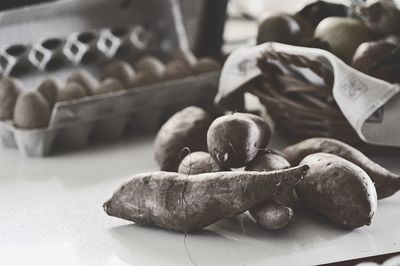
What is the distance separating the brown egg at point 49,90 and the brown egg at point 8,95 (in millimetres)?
37

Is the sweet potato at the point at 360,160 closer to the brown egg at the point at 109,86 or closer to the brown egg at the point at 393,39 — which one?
the brown egg at the point at 393,39

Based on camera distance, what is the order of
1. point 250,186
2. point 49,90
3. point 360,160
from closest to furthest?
point 250,186, point 360,160, point 49,90

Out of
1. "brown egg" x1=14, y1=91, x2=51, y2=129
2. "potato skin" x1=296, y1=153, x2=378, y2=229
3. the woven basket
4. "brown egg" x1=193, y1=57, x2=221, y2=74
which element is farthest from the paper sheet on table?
"brown egg" x1=14, y1=91, x2=51, y2=129

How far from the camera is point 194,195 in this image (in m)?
0.87

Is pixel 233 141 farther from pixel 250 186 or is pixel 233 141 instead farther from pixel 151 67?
pixel 151 67

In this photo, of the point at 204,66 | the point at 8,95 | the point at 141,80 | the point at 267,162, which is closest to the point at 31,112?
the point at 8,95

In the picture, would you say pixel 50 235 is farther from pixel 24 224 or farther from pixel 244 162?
pixel 244 162

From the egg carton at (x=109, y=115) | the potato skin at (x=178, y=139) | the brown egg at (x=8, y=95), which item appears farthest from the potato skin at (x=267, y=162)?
the brown egg at (x=8, y=95)

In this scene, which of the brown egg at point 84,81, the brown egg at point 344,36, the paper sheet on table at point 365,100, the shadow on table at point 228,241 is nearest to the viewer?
the shadow on table at point 228,241

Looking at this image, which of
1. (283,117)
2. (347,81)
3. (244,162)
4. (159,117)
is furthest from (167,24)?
(244,162)

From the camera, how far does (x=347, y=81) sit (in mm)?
1076

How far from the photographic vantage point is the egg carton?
121cm

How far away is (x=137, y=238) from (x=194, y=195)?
10cm

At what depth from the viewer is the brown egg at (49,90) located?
1277mm
